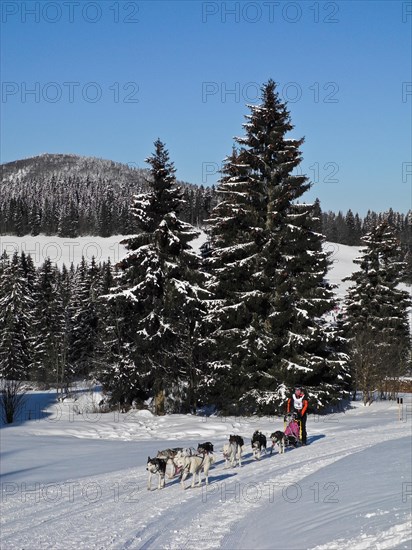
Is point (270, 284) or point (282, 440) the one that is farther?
point (270, 284)

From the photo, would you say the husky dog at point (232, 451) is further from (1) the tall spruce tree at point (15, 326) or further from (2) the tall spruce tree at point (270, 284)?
(1) the tall spruce tree at point (15, 326)

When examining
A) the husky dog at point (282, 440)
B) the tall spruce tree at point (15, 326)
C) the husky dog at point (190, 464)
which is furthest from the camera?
the tall spruce tree at point (15, 326)

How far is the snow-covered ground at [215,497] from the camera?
7559 millimetres

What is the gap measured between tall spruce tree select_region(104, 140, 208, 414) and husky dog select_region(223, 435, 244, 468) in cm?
→ 1173

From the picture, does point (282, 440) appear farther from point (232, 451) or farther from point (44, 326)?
point (44, 326)

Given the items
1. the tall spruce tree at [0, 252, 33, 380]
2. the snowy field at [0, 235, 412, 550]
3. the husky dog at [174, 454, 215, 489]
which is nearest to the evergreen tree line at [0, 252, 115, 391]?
the tall spruce tree at [0, 252, 33, 380]

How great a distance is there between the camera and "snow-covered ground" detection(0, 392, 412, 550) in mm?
7559

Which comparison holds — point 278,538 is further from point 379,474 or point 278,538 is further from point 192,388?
point 192,388

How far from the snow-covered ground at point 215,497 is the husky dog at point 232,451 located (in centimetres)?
28

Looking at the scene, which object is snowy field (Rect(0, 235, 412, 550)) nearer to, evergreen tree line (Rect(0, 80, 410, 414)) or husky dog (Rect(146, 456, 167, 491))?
husky dog (Rect(146, 456, 167, 491))

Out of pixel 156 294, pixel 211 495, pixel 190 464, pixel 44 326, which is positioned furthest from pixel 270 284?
pixel 44 326

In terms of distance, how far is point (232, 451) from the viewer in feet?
41.5

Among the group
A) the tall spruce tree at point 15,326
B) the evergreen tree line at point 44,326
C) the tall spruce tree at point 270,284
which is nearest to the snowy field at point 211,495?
the tall spruce tree at point 270,284

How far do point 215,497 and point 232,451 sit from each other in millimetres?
2661
